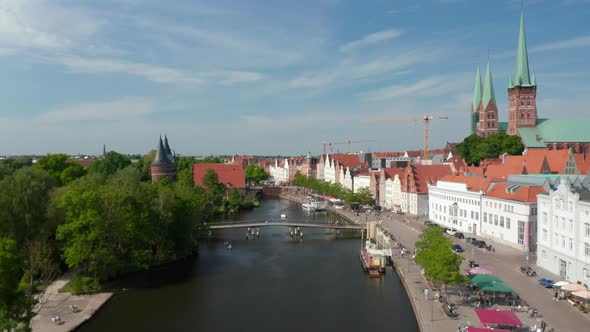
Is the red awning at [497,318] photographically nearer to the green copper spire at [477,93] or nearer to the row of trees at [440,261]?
the row of trees at [440,261]

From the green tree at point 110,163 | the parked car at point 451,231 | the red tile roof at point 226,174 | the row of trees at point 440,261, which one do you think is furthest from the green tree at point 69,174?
the row of trees at point 440,261

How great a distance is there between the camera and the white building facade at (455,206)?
56.7 metres

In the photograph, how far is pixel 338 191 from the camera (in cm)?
9931

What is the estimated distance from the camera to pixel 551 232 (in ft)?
122

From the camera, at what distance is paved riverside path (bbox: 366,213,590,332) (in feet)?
89.9

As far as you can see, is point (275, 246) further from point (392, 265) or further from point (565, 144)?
point (565, 144)

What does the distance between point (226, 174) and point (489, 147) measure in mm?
55230

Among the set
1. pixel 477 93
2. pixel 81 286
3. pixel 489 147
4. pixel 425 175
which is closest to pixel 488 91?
pixel 477 93

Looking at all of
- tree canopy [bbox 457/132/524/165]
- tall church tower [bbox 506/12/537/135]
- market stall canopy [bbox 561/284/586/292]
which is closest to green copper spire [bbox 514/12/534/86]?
tall church tower [bbox 506/12/537/135]

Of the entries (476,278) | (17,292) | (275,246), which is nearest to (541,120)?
(275,246)

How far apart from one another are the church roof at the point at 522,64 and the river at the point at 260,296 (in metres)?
79.4

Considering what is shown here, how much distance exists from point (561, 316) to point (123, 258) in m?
34.8

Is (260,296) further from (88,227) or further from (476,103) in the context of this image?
(476,103)

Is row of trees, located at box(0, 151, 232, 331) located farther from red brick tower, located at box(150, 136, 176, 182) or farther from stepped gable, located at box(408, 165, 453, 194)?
red brick tower, located at box(150, 136, 176, 182)
